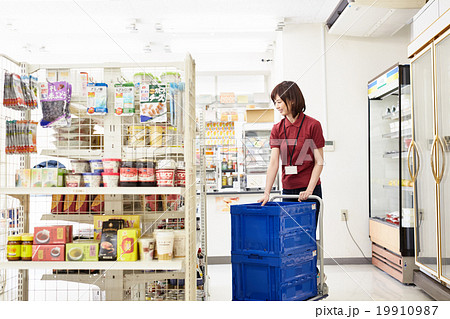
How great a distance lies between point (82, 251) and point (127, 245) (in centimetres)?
24

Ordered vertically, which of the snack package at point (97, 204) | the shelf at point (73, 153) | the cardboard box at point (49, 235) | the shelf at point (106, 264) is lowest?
the shelf at point (106, 264)

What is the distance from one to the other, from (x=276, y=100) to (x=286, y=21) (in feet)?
6.95

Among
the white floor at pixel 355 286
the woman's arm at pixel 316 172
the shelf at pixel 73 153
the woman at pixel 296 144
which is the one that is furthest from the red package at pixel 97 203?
the woman's arm at pixel 316 172

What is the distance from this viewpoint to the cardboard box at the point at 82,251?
1909 mm

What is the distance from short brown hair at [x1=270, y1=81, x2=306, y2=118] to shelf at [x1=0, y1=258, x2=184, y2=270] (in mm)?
1336

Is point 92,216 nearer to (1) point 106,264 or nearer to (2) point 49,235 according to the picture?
(2) point 49,235

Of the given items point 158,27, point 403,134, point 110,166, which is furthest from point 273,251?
point 158,27

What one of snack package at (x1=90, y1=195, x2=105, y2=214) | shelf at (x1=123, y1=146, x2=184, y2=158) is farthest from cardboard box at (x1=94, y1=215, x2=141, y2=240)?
shelf at (x1=123, y1=146, x2=184, y2=158)

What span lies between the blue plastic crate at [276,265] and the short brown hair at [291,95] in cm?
95

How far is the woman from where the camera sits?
2.66 meters

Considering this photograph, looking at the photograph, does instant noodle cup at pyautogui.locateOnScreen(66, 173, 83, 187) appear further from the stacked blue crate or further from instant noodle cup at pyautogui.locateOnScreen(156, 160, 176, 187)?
the stacked blue crate

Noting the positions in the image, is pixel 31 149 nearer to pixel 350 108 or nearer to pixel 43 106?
pixel 43 106

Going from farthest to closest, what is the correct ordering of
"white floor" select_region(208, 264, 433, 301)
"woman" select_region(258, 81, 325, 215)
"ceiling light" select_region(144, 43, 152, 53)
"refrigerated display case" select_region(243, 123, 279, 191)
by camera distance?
"refrigerated display case" select_region(243, 123, 279, 191) < "ceiling light" select_region(144, 43, 152, 53) < "white floor" select_region(208, 264, 433, 301) < "woman" select_region(258, 81, 325, 215)

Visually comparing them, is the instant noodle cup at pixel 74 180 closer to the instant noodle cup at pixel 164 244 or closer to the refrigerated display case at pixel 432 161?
the instant noodle cup at pixel 164 244
